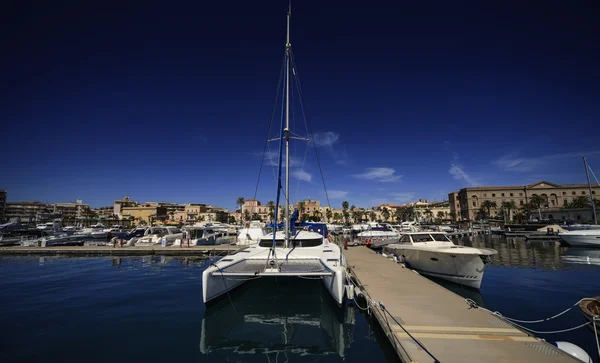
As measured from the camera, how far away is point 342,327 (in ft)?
27.3

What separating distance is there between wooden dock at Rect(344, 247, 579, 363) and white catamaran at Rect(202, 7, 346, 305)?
5.26 ft

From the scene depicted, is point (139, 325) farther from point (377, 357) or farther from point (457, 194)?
point (457, 194)

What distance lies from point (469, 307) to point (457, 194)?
4408 inches

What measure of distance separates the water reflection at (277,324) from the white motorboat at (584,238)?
35.5 meters

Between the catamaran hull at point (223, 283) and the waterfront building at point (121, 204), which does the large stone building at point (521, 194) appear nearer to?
the catamaran hull at point (223, 283)

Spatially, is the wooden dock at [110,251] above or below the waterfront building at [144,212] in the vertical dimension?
below

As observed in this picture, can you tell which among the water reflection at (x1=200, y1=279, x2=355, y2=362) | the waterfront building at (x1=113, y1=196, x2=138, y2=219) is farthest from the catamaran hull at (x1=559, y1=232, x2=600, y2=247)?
the waterfront building at (x1=113, y1=196, x2=138, y2=219)

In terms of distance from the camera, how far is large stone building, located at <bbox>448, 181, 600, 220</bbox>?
91688 mm

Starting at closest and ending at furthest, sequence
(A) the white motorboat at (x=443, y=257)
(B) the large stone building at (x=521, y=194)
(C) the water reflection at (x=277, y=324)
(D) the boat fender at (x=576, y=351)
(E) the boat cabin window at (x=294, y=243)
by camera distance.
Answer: (D) the boat fender at (x=576, y=351) < (C) the water reflection at (x=277, y=324) < (A) the white motorboat at (x=443, y=257) < (E) the boat cabin window at (x=294, y=243) < (B) the large stone building at (x=521, y=194)

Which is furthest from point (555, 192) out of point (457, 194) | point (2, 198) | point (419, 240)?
point (2, 198)

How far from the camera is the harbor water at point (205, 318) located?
6.59 meters

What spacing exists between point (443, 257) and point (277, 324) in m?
9.40

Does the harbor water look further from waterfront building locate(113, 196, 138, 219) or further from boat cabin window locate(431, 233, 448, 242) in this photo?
waterfront building locate(113, 196, 138, 219)

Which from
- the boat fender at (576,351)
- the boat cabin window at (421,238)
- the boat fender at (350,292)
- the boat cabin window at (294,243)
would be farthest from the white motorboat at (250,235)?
the boat fender at (576,351)
